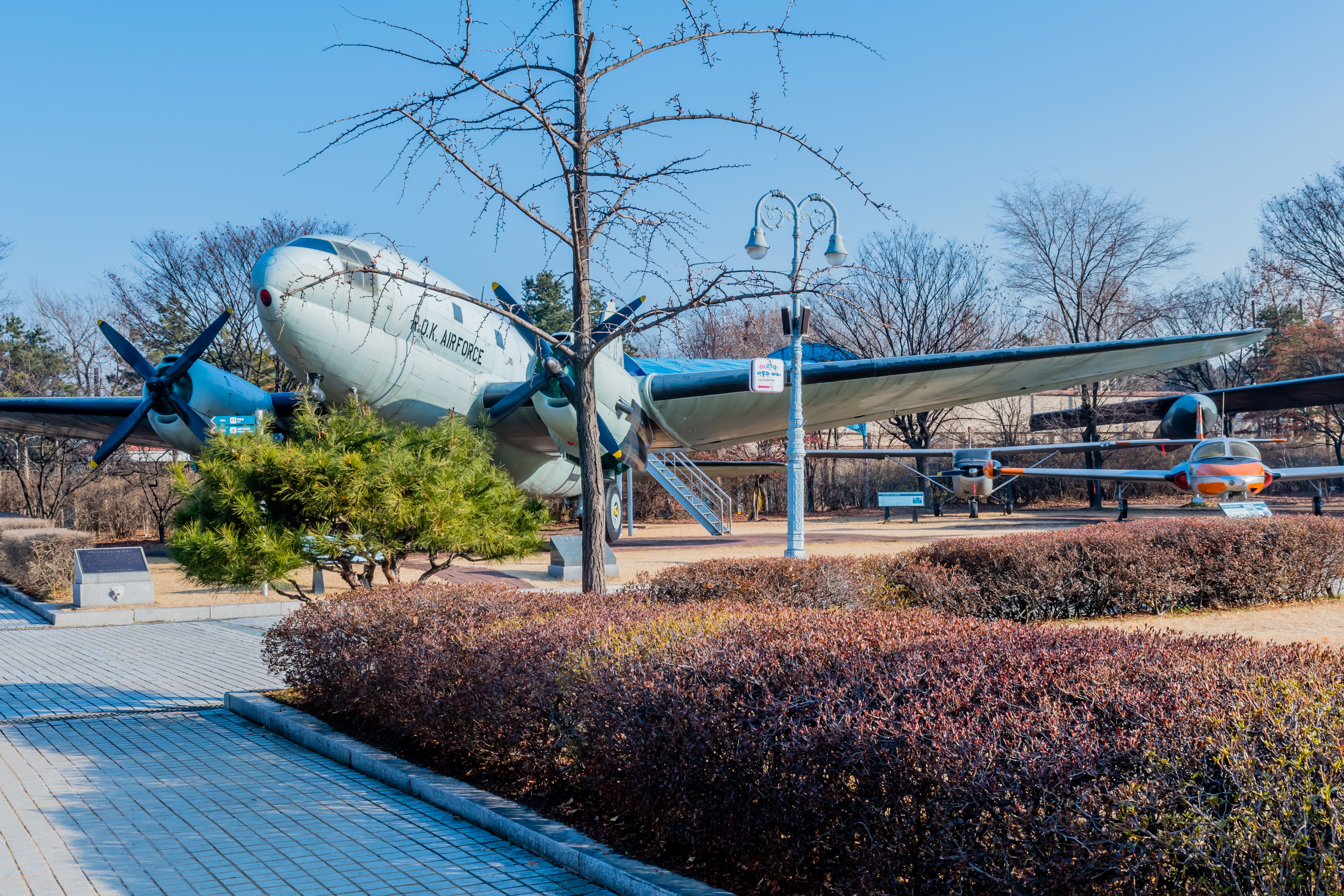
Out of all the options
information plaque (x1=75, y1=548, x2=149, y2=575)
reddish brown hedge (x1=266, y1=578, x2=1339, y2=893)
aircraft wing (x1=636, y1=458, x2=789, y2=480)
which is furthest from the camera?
aircraft wing (x1=636, y1=458, x2=789, y2=480)

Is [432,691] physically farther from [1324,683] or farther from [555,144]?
[1324,683]

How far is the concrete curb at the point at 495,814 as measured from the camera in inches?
156

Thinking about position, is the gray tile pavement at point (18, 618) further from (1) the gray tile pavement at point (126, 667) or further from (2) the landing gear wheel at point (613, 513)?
(2) the landing gear wheel at point (613, 513)

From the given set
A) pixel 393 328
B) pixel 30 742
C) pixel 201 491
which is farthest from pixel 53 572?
pixel 30 742

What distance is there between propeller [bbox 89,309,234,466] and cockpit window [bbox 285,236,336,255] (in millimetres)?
2758

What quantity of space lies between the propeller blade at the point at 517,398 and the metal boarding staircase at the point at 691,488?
794 cm

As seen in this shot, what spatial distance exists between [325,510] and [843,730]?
21.3 ft

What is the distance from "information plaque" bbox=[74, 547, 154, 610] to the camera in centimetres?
1516

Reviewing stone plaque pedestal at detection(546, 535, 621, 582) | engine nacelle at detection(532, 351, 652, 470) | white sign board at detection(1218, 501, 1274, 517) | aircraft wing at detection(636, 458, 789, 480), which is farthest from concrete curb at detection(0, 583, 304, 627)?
white sign board at detection(1218, 501, 1274, 517)

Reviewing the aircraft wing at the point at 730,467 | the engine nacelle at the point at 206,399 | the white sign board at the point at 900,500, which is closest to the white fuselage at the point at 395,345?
the engine nacelle at the point at 206,399

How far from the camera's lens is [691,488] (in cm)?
3241

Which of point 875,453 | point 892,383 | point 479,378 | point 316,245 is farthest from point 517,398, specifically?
point 875,453

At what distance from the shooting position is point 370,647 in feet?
22.7

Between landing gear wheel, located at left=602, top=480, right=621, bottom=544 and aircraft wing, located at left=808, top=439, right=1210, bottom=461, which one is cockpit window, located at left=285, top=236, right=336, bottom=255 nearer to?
landing gear wheel, located at left=602, top=480, right=621, bottom=544
